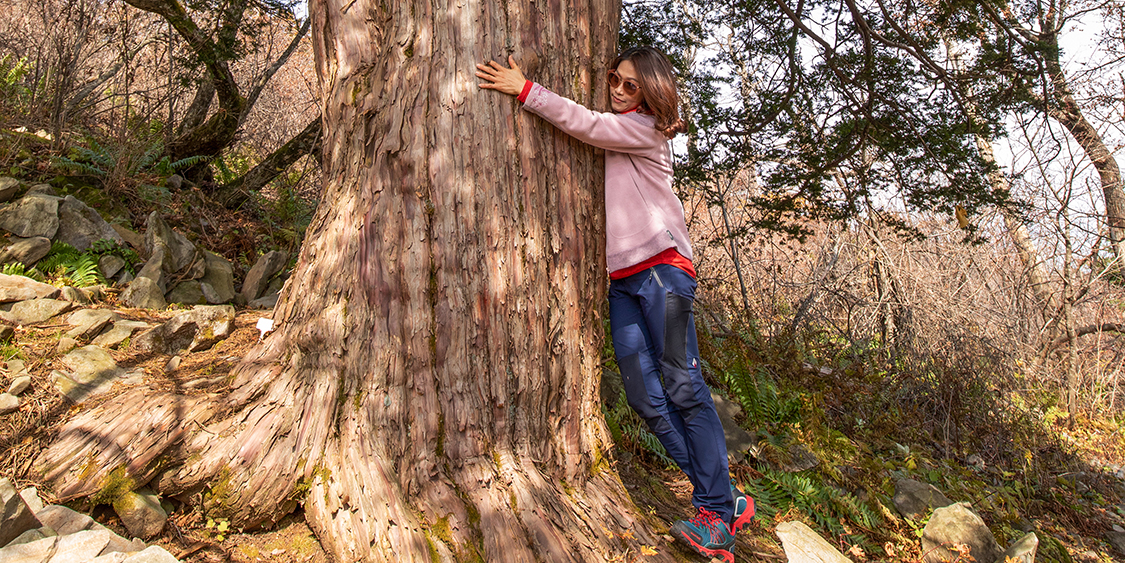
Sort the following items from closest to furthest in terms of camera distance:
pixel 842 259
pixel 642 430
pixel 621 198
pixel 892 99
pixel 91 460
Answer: pixel 91 460 < pixel 621 198 < pixel 642 430 < pixel 892 99 < pixel 842 259

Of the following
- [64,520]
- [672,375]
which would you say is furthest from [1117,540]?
[64,520]

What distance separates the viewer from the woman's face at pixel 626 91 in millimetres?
2939

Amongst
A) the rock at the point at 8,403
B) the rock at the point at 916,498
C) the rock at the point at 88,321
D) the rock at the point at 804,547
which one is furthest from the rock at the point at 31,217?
the rock at the point at 916,498

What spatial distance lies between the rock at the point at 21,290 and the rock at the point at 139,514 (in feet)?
6.84

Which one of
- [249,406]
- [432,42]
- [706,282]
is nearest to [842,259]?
[706,282]

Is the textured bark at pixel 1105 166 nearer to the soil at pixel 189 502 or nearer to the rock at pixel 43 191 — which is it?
the soil at pixel 189 502

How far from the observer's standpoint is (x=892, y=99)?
5.33 m

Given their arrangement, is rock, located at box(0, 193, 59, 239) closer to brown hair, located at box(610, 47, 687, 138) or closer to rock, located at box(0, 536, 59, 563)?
rock, located at box(0, 536, 59, 563)

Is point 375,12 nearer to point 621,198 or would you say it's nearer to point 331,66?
point 331,66

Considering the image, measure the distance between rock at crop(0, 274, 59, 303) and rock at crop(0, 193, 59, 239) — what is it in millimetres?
942

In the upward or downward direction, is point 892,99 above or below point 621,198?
above

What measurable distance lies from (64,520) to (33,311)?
2012mm

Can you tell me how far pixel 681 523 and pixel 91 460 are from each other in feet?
8.00

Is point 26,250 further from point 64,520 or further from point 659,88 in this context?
point 659,88
